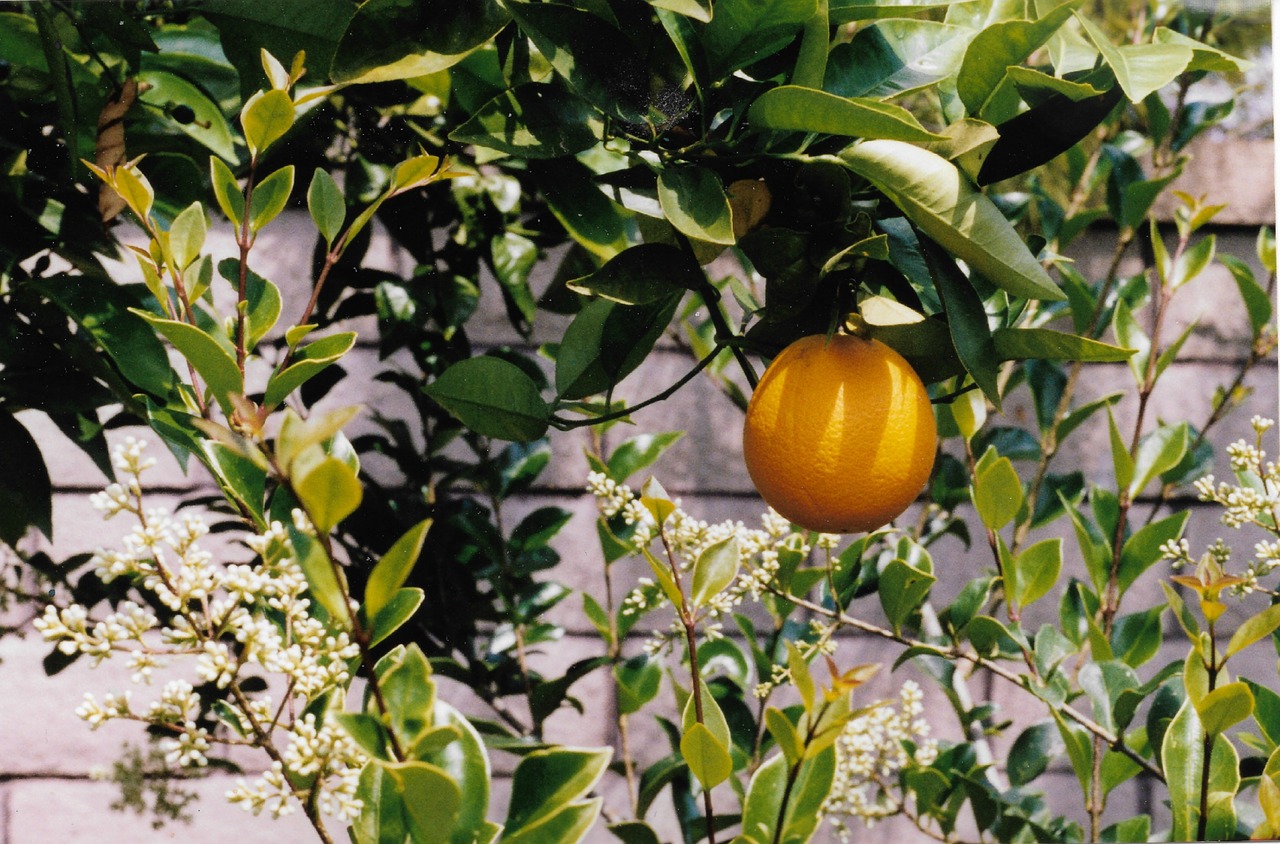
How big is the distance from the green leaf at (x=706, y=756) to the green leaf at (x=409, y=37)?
30 centimetres

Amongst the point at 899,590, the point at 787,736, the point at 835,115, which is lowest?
the point at 899,590

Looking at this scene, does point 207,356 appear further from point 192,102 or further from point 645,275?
point 192,102

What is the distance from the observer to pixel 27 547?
0.92 m

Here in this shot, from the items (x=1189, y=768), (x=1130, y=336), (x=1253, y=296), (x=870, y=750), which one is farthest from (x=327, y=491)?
(x=1253, y=296)

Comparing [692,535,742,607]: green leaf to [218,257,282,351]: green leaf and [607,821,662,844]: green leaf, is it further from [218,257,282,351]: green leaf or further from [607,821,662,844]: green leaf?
[218,257,282,351]: green leaf

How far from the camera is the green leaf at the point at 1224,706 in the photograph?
15.7 inches

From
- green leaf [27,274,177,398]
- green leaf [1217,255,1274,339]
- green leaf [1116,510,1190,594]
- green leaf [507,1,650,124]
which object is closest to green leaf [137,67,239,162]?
green leaf [27,274,177,398]

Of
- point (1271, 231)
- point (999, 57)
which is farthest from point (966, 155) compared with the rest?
point (1271, 231)

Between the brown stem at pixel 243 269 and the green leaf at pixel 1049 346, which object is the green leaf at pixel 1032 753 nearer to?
the green leaf at pixel 1049 346

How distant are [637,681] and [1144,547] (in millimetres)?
416

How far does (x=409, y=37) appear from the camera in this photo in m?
0.38

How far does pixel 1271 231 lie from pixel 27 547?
1.31m

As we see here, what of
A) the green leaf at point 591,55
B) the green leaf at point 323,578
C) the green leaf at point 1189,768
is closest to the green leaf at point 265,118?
the green leaf at point 591,55

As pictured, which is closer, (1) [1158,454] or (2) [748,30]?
(2) [748,30]
